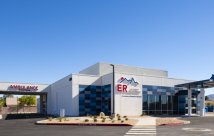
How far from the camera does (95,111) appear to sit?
47594mm

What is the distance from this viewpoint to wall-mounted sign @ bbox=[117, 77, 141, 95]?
44928 millimetres

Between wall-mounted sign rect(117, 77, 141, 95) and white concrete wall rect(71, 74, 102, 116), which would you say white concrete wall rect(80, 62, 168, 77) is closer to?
wall-mounted sign rect(117, 77, 141, 95)

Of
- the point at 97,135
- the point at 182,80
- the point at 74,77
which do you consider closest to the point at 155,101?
the point at 182,80

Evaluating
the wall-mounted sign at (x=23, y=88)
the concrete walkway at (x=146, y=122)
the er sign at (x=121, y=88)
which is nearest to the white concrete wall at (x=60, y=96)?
the wall-mounted sign at (x=23, y=88)

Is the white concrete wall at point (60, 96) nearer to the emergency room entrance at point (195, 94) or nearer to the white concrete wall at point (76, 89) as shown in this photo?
the white concrete wall at point (76, 89)

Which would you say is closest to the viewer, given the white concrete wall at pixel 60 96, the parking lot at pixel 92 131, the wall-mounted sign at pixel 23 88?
the parking lot at pixel 92 131

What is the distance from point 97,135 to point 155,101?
1254 inches

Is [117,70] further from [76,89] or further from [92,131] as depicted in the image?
[92,131]

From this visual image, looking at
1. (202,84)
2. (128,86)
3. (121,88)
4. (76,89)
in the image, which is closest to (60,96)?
(76,89)

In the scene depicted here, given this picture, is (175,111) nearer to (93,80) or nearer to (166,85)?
(166,85)

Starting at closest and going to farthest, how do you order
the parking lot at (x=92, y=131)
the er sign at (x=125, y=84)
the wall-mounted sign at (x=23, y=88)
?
the parking lot at (x=92, y=131)
the er sign at (x=125, y=84)
the wall-mounted sign at (x=23, y=88)

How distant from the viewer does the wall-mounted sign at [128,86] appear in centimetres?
4493

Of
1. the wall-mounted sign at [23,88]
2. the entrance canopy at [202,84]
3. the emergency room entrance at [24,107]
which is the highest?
the entrance canopy at [202,84]

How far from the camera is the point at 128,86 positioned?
4588 centimetres
